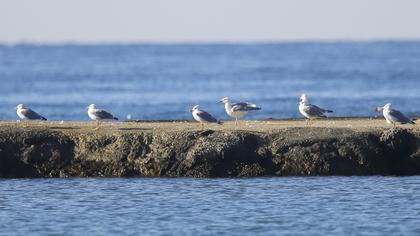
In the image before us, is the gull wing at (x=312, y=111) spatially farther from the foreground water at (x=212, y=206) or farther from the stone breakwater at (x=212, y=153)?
the foreground water at (x=212, y=206)

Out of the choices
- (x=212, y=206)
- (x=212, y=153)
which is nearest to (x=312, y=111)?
(x=212, y=153)

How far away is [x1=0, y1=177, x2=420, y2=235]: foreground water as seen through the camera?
81.9 ft

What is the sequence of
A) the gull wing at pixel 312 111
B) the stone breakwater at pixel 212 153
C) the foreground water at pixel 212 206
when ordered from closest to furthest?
1. the foreground water at pixel 212 206
2. the stone breakwater at pixel 212 153
3. the gull wing at pixel 312 111

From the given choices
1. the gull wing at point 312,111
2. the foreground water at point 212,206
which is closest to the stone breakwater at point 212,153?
the foreground water at point 212,206

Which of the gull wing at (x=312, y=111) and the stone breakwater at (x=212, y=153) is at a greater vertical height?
the gull wing at (x=312, y=111)

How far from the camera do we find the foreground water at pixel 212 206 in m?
25.0

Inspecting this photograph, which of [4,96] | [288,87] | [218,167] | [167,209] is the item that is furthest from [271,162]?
[288,87]

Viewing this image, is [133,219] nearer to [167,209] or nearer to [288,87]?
[167,209]

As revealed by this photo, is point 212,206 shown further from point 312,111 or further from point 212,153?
point 312,111

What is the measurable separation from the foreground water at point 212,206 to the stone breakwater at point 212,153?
331mm

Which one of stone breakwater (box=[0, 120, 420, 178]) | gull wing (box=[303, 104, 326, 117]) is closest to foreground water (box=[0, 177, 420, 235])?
stone breakwater (box=[0, 120, 420, 178])

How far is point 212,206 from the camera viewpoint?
26797 mm

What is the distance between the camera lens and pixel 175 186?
28.4 meters

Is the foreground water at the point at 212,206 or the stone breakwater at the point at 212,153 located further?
the stone breakwater at the point at 212,153
